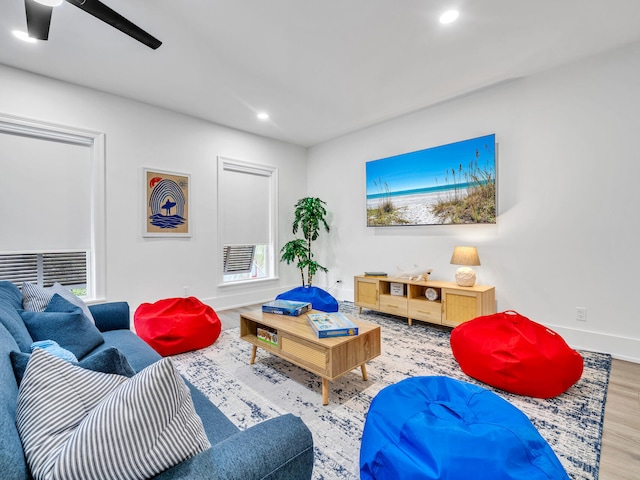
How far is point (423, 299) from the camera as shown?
12.6 ft

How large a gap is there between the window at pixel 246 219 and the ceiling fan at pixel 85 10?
8.34ft

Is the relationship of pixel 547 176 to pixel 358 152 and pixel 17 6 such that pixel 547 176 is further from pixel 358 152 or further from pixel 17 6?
pixel 17 6

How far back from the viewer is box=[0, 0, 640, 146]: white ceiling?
2.30m

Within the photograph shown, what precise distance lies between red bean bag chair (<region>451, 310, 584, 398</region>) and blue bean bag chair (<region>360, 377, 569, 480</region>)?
2.78 feet

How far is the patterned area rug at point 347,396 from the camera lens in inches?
63.6

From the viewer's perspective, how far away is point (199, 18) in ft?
7.79

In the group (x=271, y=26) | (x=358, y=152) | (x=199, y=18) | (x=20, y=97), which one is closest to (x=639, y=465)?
(x=271, y=26)

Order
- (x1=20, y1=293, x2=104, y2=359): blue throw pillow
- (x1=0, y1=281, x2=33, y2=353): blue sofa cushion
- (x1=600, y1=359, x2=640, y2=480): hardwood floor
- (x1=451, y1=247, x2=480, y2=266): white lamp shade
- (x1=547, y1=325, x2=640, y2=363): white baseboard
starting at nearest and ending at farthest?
(x1=0, y1=281, x2=33, y2=353): blue sofa cushion
(x1=600, y1=359, x2=640, y2=480): hardwood floor
(x1=20, y1=293, x2=104, y2=359): blue throw pillow
(x1=547, y1=325, x2=640, y2=363): white baseboard
(x1=451, y1=247, x2=480, y2=266): white lamp shade

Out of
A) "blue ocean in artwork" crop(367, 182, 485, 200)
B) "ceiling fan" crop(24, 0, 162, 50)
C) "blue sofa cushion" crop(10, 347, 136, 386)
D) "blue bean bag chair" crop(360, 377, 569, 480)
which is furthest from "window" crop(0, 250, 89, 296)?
"blue ocean in artwork" crop(367, 182, 485, 200)

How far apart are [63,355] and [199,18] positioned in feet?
8.20

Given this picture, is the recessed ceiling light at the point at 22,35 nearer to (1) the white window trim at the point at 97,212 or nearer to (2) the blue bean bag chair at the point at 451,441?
(1) the white window trim at the point at 97,212

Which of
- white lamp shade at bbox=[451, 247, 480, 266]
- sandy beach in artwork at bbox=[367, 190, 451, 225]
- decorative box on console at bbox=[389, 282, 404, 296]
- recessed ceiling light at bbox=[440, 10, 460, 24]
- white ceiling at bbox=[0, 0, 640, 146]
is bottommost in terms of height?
decorative box on console at bbox=[389, 282, 404, 296]

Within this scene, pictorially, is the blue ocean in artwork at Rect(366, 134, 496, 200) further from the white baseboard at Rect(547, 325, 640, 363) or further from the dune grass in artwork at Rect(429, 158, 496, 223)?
the white baseboard at Rect(547, 325, 640, 363)

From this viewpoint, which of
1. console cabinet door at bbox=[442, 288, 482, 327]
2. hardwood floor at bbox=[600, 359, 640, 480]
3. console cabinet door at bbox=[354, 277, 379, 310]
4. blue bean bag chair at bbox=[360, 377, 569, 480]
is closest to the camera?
blue bean bag chair at bbox=[360, 377, 569, 480]
